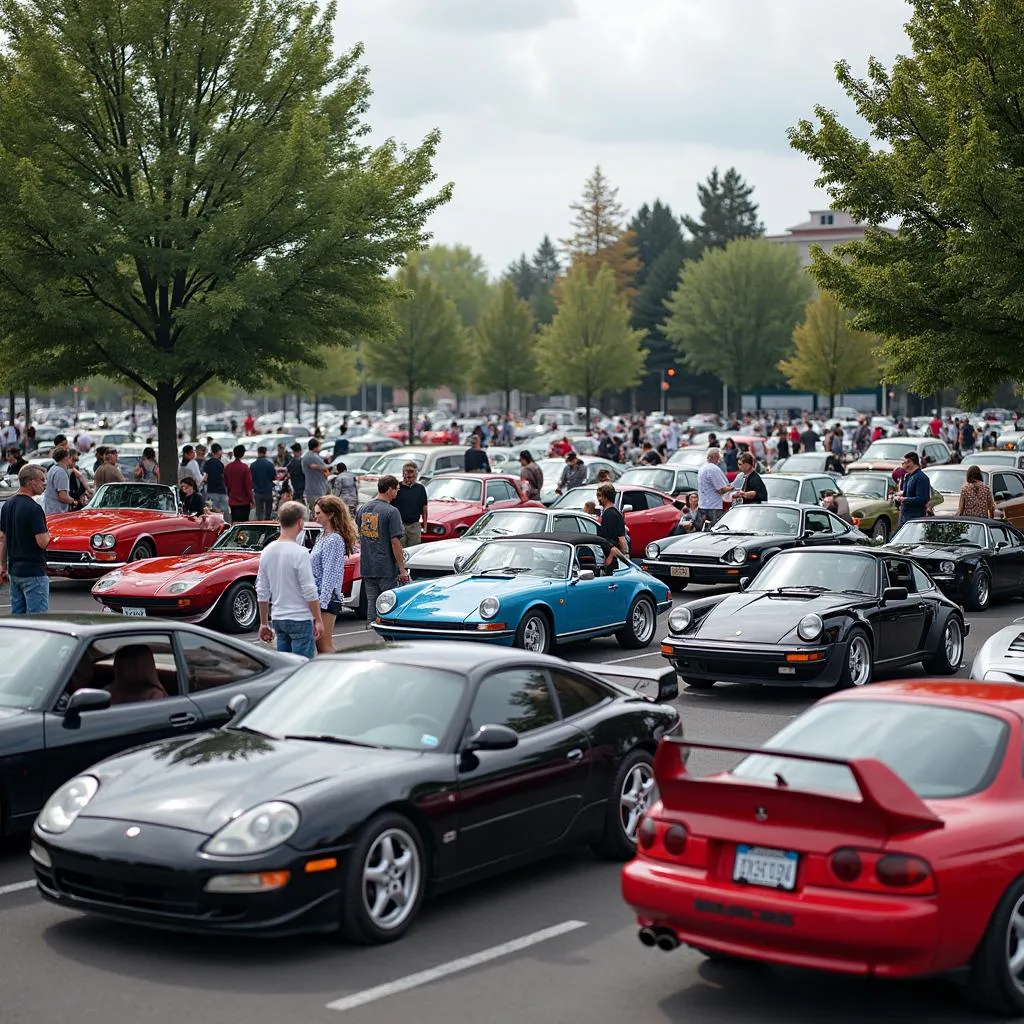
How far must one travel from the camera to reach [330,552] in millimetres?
13820

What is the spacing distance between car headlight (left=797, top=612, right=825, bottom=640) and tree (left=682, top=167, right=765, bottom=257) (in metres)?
123

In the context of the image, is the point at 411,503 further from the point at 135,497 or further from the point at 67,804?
the point at 67,804

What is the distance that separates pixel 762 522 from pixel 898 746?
16.5 metres

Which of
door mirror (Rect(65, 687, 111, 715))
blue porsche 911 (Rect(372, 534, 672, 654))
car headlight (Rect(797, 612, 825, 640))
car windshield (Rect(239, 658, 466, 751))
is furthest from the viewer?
blue porsche 911 (Rect(372, 534, 672, 654))

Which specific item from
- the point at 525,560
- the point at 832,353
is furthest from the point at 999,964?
the point at 832,353

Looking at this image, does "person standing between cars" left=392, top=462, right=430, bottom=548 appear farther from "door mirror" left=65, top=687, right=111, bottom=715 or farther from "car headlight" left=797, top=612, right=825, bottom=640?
"door mirror" left=65, top=687, right=111, bottom=715

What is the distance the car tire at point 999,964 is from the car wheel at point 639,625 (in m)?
11.3

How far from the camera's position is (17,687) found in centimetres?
897

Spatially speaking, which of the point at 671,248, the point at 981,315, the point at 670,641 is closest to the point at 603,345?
the point at 671,248

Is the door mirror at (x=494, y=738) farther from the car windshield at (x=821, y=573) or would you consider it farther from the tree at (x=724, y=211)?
the tree at (x=724, y=211)

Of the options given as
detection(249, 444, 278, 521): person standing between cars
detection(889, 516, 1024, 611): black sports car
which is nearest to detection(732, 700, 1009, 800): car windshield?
detection(889, 516, 1024, 611): black sports car

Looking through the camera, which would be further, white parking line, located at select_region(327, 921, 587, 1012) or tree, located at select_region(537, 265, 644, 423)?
tree, located at select_region(537, 265, 644, 423)

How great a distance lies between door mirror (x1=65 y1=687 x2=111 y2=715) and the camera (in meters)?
8.55

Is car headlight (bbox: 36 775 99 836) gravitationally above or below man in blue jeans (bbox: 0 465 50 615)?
below
